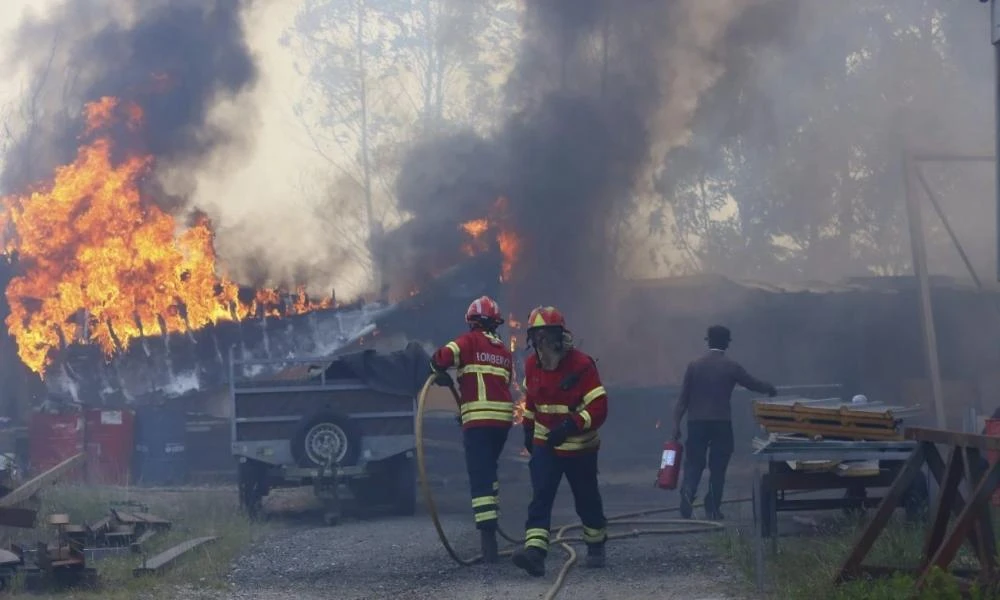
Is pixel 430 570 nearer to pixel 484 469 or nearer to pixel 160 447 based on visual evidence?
pixel 484 469

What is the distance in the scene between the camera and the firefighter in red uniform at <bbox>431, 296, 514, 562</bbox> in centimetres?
817

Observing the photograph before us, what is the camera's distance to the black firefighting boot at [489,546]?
8148 mm

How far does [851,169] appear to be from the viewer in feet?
91.9

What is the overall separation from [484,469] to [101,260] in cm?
1188

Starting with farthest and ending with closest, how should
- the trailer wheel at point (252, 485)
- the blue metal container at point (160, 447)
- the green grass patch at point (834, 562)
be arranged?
the blue metal container at point (160, 447)
the trailer wheel at point (252, 485)
the green grass patch at point (834, 562)

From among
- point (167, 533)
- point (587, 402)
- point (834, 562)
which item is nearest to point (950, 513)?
point (834, 562)

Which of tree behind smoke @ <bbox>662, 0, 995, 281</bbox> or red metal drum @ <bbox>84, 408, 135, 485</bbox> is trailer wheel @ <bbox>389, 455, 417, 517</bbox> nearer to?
red metal drum @ <bbox>84, 408, 135, 485</bbox>

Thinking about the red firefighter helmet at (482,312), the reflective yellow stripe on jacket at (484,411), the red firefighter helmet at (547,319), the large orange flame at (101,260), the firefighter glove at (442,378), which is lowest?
the reflective yellow stripe on jacket at (484,411)

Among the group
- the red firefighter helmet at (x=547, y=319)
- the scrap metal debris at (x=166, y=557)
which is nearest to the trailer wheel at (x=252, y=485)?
the scrap metal debris at (x=166, y=557)

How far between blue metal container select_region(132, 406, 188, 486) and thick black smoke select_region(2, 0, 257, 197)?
463cm

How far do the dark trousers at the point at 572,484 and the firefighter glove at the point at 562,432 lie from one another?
164 millimetres

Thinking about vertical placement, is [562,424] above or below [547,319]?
below

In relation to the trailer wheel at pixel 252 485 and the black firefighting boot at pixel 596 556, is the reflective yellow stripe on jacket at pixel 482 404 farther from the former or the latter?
the trailer wheel at pixel 252 485

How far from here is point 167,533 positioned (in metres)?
9.71
